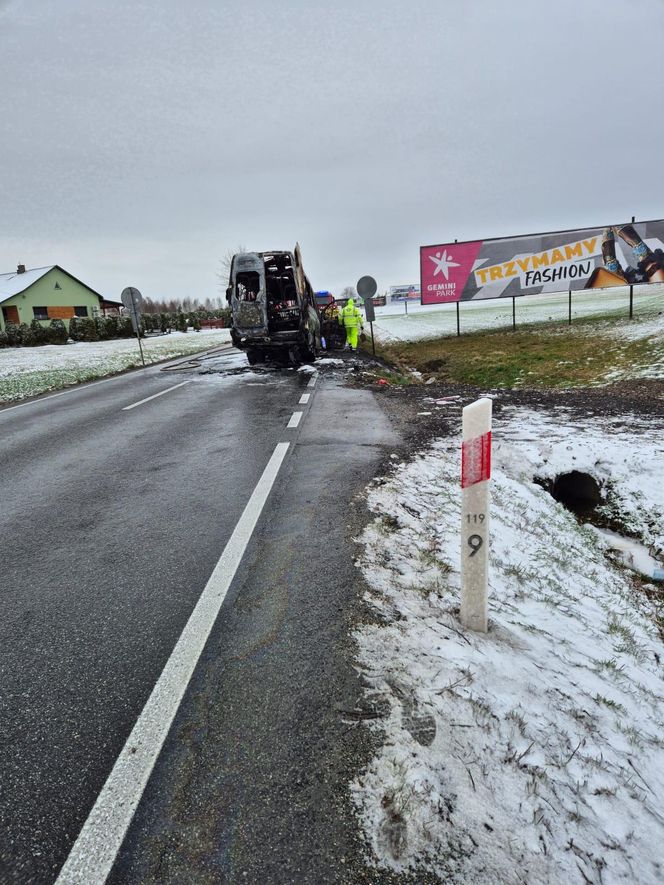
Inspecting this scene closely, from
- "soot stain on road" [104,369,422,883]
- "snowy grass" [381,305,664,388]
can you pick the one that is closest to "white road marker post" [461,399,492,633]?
"soot stain on road" [104,369,422,883]

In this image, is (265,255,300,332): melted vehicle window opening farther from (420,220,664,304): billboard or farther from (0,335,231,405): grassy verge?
(420,220,664,304): billboard

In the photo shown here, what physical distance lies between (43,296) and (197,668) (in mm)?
56738

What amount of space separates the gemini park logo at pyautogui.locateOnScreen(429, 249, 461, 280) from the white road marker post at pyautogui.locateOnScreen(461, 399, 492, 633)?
22.2 metres

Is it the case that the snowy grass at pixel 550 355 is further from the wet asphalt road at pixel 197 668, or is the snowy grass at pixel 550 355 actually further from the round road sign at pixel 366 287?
the wet asphalt road at pixel 197 668

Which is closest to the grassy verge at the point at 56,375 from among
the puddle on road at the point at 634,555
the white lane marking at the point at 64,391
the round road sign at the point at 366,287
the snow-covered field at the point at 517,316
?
the white lane marking at the point at 64,391

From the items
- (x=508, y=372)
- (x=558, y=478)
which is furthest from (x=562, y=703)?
(x=508, y=372)

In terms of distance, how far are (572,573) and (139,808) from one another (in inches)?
127

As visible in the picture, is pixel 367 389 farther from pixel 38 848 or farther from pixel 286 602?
pixel 38 848

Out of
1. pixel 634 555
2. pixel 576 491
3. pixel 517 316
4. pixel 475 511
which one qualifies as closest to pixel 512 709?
pixel 475 511

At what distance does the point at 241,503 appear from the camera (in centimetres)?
441

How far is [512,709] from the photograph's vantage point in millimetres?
2164

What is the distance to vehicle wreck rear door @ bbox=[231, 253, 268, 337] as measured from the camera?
45.1ft

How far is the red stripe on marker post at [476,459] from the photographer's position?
2.45 m

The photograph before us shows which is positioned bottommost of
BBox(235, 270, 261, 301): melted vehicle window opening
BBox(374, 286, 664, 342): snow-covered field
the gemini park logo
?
BBox(374, 286, 664, 342): snow-covered field
